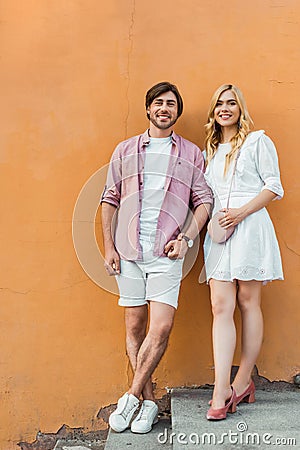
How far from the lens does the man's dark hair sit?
3146 millimetres

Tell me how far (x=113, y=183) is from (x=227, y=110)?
2.26 feet

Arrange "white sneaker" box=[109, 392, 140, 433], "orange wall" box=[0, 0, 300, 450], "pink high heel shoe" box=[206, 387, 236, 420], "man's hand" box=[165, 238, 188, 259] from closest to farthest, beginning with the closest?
"pink high heel shoe" box=[206, 387, 236, 420]
"white sneaker" box=[109, 392, 140, 433]
"man's hand" box=[165, 238, 188, 259]
"orange wall" box=[0, 0, 300, 450]

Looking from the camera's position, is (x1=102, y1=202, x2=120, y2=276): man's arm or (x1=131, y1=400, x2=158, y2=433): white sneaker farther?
(x1=102, y1=202, x2=120, y2=276): man's arm

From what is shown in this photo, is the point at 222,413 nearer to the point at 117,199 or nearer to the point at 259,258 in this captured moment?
the point at 259,258

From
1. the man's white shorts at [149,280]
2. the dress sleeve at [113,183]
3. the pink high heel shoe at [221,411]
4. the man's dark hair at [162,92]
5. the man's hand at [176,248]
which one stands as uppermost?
the man's dark hair at [162,92]

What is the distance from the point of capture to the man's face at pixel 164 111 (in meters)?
3.13

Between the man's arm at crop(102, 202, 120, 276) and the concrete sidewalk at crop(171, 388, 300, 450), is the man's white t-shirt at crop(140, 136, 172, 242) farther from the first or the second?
the concrete sidewalk at crop(171, 388, 300, 450)

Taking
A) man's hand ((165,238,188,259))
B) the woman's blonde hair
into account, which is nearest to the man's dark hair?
the woman's blonde hair

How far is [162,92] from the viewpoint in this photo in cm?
314

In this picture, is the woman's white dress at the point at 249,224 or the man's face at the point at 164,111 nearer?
the woman's white dress at the point at 249,224

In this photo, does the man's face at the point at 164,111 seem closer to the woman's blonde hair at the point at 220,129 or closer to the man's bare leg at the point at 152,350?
the woman's blonde hair at the point at 220,129

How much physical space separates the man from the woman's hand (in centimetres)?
12

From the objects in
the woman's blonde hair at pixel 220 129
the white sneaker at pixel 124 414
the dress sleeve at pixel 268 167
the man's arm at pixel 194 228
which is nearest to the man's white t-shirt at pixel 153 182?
the man's arm at pixel 194 228

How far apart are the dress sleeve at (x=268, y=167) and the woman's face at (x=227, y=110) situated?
0.18m
